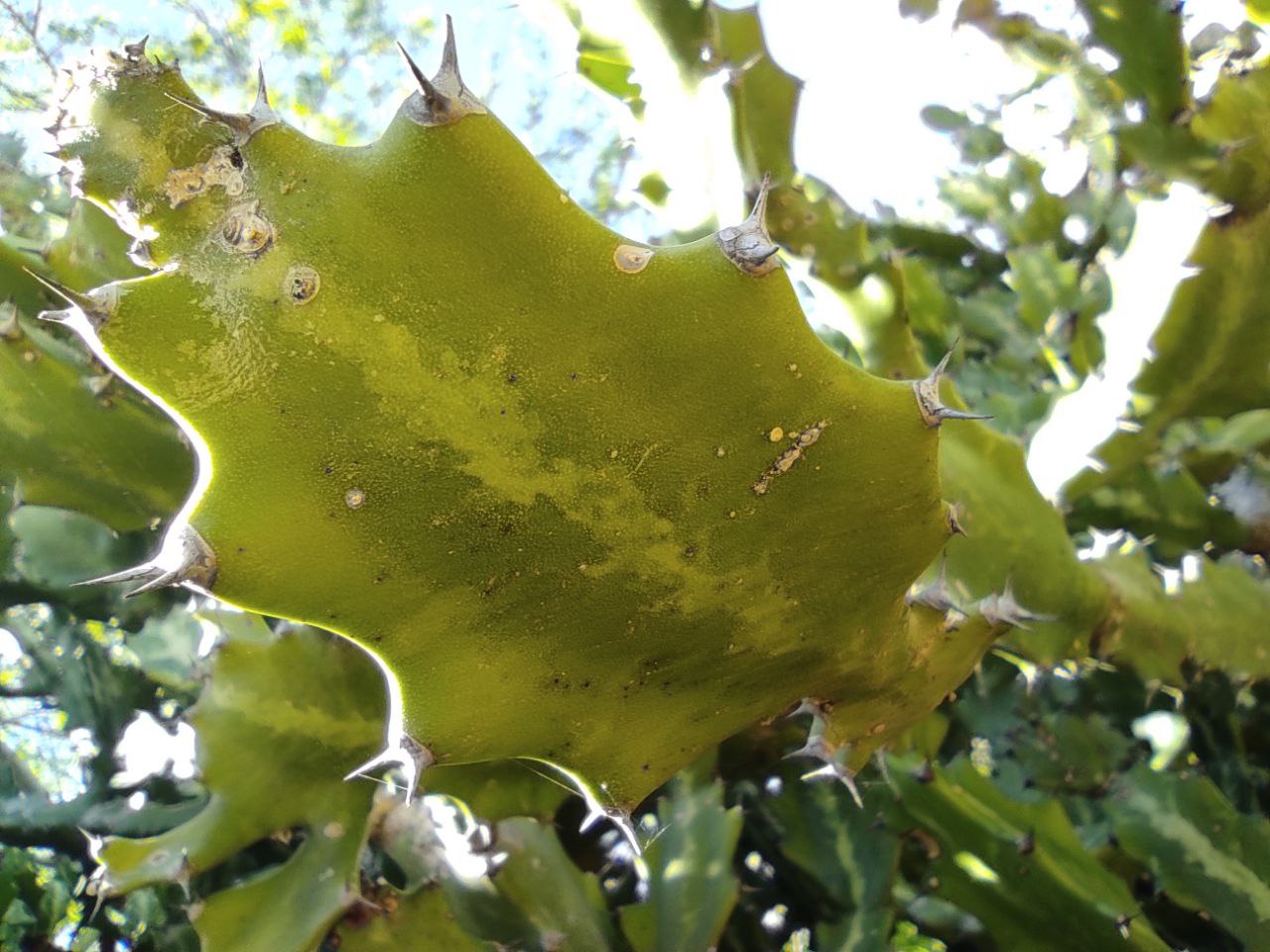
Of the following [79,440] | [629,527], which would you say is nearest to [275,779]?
[79,440]

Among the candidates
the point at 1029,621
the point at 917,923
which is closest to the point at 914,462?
the point at 1029,621

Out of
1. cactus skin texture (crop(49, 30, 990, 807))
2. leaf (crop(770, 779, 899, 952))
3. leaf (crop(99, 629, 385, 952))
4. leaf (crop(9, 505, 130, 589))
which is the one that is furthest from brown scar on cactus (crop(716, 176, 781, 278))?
leaf (crop(9, 505, 130, 589))

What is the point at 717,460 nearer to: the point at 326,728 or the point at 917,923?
the point at 326,728

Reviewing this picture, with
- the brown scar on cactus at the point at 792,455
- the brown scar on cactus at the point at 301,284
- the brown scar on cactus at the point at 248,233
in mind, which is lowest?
the brown scar on cactus at the point at 792,455

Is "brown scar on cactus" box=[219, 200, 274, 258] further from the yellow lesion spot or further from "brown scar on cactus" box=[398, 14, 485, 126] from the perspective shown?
the yellow lesion spot

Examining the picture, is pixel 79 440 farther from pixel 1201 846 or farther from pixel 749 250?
pixel 1201 846

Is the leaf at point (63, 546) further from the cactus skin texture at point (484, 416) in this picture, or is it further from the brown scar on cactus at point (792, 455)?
the brown scar on cactus at point (792, 455)

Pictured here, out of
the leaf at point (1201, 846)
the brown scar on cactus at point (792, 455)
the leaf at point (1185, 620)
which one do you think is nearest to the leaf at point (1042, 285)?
the leaf at point (1185, 620)

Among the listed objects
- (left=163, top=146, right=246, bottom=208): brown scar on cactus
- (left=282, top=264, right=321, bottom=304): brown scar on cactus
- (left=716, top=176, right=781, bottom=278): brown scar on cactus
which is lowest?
(left=716, top=176, right=781, bottom=278): brown scar on cactus
